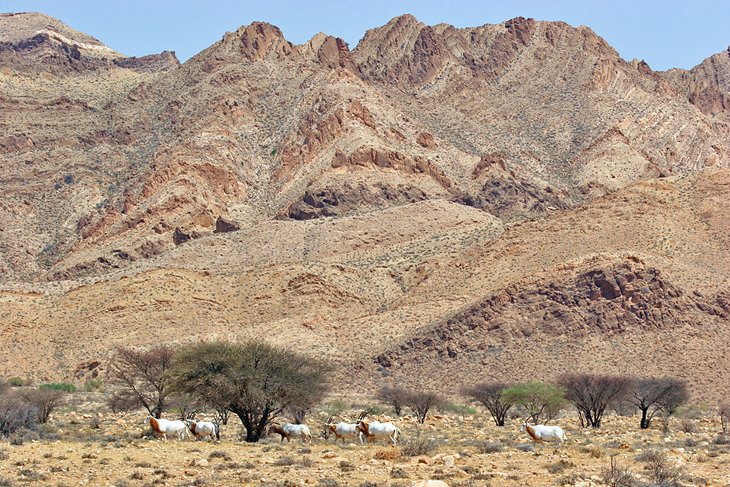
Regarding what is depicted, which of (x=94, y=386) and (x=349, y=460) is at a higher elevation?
(x=94, y=386)

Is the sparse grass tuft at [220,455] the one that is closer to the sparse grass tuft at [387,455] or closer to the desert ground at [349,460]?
the desert ground at [349,460]

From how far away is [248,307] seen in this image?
89.5m

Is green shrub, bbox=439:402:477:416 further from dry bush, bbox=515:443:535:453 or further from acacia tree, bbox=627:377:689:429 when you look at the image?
dry bush, bbox=515:443:535:453

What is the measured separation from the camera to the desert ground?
25328 mm

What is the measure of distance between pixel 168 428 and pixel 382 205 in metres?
88.0

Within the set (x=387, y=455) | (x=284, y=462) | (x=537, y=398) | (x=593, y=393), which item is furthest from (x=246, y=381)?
(x=593, y=393)

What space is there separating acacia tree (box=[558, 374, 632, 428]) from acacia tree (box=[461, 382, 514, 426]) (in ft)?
10.2

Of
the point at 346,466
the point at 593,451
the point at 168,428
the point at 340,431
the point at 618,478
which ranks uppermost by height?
the point at 340,431

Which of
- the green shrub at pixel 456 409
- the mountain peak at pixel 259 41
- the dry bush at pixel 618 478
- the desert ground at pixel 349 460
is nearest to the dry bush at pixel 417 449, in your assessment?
the desert ground at pixel 349 460

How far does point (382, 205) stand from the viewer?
12319 centimetres

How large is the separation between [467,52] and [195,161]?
71.1 m

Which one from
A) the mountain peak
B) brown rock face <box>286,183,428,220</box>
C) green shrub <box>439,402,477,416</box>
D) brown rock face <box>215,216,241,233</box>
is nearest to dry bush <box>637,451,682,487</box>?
green shrub <box>439,402,477,416</box>

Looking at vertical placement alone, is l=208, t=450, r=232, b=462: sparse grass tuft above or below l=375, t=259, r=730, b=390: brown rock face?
below

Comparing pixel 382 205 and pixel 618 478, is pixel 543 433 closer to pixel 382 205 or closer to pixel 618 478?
pixel 618 478
